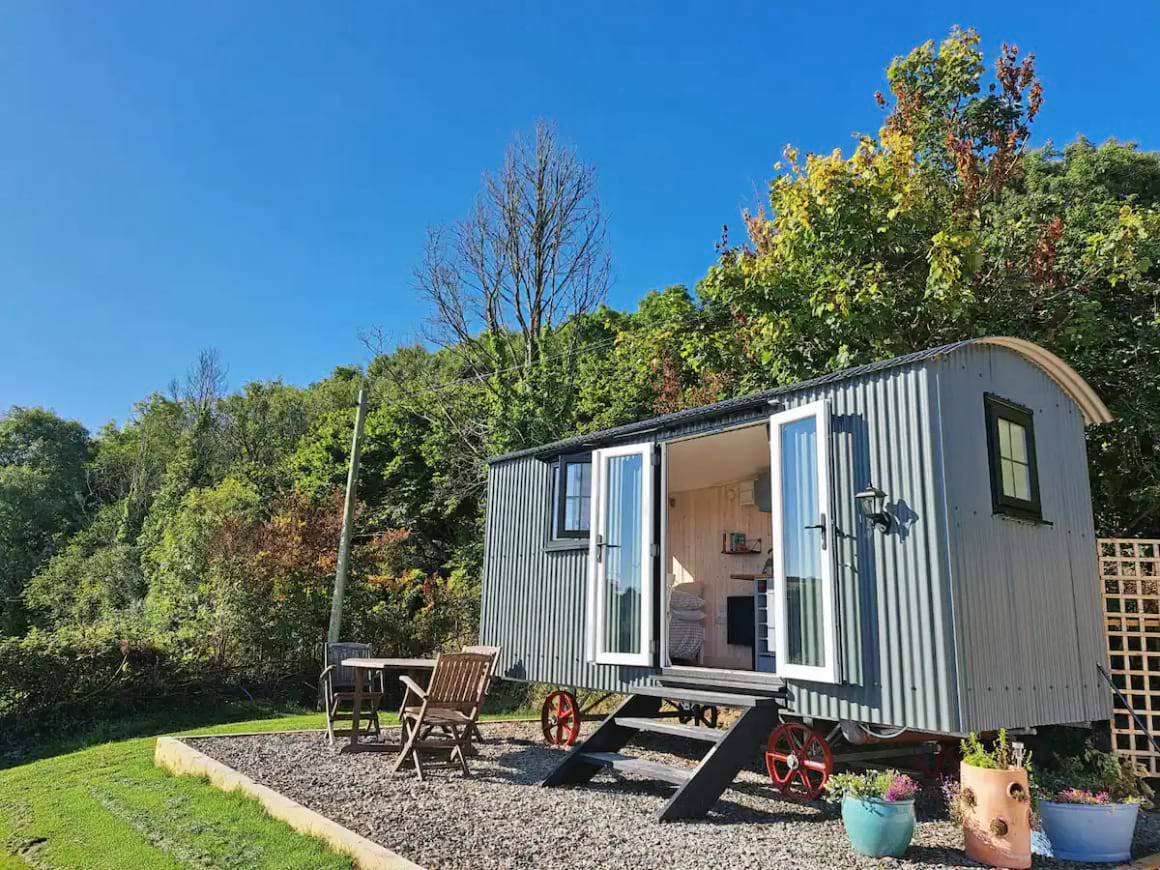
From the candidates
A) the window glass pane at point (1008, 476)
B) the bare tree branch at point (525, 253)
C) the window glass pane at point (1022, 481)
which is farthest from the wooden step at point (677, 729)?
the bare tree branch at point (525, 253)

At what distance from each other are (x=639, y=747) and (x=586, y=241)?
10990 mm

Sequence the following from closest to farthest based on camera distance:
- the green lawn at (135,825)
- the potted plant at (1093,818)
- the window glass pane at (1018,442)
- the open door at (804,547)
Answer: the potted plant at (1093,818) < the green lawn at (135,825) < the open door at (804,547) < the window glass pane at (1018,442)

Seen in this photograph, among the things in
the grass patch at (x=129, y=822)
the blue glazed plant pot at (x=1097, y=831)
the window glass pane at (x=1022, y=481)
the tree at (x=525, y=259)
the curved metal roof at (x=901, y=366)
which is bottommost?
the grass patch at (x=129, y=822)

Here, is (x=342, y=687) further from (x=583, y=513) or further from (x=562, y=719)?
(x=583, y=513)

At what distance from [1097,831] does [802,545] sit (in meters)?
2.15

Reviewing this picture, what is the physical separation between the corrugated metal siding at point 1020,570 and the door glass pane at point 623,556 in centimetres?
258

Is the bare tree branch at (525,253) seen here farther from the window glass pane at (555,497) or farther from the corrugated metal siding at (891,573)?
the corrugated metal siding at (891,573)

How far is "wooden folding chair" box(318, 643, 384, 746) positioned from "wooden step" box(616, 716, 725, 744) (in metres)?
2.66

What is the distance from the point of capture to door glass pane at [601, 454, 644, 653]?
6.28 meters

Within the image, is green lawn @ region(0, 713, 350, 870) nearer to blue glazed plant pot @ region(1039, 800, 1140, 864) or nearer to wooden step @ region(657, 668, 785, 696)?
wooden step @ region(657, 668, 785, 696)

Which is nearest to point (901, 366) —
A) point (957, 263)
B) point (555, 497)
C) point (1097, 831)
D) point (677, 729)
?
point (1097, 831)

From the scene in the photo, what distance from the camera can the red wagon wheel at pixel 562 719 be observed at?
7512 mm

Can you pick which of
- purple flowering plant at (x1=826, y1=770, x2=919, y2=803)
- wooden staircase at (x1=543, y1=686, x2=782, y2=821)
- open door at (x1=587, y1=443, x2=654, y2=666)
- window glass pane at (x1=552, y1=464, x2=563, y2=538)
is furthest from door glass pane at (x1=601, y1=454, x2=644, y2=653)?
purple flowering plant at (x1=826, y1=770, x2=919, y2=803)

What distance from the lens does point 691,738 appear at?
5.37 m
